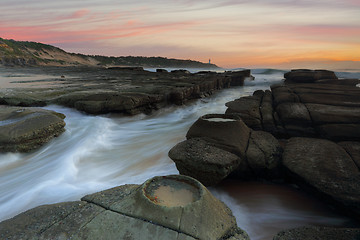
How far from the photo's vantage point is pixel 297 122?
5668 mm

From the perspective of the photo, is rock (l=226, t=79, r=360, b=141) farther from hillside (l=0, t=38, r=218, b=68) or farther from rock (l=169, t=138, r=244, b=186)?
hillside (l=0, t=38, r=218, b=68)

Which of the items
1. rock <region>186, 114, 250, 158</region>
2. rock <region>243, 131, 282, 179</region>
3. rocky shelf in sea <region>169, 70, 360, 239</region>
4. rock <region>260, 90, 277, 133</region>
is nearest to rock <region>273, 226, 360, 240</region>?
rocky shelf in sea <region>169, 70, 360, 239</region>

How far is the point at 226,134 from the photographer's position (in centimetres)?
419

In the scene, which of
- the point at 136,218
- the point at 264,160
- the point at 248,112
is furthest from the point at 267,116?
the point at 136,218

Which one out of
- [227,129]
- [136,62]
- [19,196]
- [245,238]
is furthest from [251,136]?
[136,62]

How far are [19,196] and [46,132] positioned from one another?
6.52 feet

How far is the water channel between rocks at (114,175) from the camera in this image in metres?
3.24

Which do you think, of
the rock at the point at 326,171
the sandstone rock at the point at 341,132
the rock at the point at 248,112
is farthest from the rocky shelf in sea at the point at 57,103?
the sandstone rock at the point at 341,132

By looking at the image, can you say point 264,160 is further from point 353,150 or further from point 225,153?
point 353,150

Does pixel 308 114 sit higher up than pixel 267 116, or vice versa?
pixel 308 114

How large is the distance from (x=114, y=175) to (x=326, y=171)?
12.5 ft

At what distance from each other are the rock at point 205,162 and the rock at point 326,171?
0.96 meters

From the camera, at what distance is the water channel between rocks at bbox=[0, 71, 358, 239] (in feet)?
10.6

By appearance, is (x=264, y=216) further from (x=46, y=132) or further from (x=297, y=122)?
(x=46, y=132)
